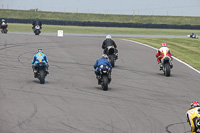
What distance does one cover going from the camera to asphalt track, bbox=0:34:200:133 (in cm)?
1120

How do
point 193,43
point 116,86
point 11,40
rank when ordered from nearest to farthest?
point 116,86 < point 11,40 < point 193,43

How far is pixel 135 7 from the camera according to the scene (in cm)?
8306

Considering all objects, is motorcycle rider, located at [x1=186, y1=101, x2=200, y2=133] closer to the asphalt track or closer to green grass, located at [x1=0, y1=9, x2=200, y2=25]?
the asphalt track

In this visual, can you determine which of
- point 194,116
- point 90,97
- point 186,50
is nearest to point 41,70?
point 90,97

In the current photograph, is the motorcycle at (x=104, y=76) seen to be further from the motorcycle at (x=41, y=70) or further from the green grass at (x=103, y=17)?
the green grass at (x=103, y=17)

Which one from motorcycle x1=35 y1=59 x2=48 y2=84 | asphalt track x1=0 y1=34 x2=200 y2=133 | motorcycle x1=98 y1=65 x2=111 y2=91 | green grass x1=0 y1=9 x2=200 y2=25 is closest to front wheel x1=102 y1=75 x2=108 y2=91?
motorcycle x1=98 y1=65 x2=111 y2=91

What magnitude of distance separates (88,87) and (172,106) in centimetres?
401

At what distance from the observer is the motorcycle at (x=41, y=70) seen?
1714cm

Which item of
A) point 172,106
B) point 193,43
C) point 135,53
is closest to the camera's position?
point 172,106

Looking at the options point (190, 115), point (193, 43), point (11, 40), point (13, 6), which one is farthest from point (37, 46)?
point (13, 6)

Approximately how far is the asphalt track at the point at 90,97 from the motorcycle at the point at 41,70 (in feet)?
0.87

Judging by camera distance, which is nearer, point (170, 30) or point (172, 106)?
point (172, 106)

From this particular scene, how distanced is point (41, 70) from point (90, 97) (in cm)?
317

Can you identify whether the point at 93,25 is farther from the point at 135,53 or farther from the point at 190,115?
the point at 190,115
